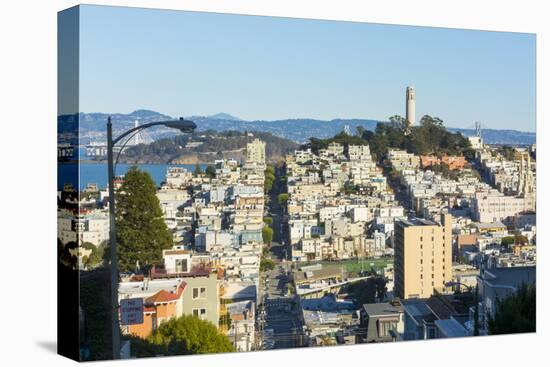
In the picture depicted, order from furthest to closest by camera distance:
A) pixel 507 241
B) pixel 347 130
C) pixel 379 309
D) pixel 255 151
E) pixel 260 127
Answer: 1. pixel 507 241
2. pixel 347 130
3. pixel 379 309
4. pixel 255 151
5. pixel 260 127

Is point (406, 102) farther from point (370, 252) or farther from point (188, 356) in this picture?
point (188, 356)

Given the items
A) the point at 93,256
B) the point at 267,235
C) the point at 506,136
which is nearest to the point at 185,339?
the point at 93,256

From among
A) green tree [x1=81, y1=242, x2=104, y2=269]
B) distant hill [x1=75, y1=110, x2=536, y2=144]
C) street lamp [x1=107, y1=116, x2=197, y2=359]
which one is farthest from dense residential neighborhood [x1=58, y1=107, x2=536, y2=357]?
green tree [x1=81, y1=242, x2=104, y2=269]

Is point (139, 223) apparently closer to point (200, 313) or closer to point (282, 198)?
point (200, 313)

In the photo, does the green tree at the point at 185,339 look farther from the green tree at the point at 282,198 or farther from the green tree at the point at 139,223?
the green tree at the point at 282,198

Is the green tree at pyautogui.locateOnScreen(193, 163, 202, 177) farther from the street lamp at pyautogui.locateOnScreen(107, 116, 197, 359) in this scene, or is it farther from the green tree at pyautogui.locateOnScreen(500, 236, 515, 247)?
the green tree at pyautogui.locateOnScreen(500, 236, 515, 247)

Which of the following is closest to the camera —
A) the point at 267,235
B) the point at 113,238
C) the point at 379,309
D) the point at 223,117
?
the point at 113,238
